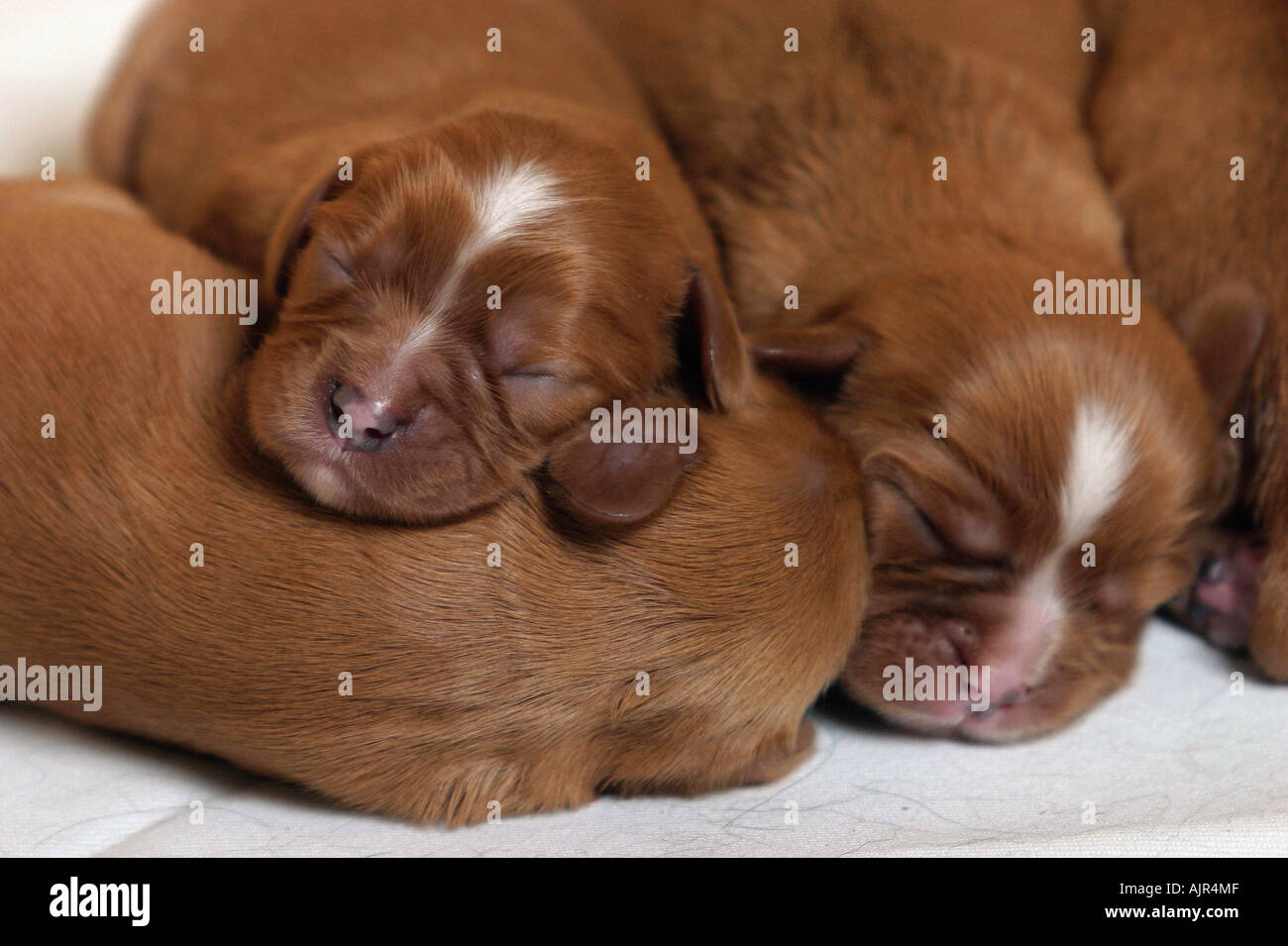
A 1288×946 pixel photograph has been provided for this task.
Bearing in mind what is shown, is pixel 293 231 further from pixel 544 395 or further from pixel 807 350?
pixel 807 350

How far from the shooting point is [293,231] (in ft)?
8.59

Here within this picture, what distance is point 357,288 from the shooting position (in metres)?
2.41

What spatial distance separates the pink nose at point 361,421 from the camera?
2.25 meters

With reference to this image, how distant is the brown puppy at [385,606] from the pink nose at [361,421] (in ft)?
0.57

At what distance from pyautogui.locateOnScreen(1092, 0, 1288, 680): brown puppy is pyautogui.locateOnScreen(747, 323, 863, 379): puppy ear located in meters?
0.90

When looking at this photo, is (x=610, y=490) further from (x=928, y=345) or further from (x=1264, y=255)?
(x=1264, y=255)

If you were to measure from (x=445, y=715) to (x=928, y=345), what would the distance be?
1.24 metres

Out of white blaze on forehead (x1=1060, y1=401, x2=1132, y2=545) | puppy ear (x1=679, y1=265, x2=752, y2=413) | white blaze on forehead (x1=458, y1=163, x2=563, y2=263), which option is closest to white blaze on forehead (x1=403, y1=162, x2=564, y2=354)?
white blaze on forehead (x1=458, y1=163, x2=563, y2=263)

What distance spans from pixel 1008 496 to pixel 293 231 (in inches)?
61.0

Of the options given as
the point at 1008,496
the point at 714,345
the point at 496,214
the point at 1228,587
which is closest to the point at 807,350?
the point at 714,345

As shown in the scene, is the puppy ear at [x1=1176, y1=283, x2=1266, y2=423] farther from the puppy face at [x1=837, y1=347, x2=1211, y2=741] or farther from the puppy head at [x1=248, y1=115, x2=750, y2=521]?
the puppy head at [x1=248, y1=115, x2=750, y2=521]

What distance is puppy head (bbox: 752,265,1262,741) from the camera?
2.57 m

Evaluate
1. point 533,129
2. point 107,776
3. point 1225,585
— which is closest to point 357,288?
point 533,129

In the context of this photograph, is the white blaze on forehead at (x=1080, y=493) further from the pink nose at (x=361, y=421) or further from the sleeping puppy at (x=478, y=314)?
the pink nose at (x=361, y=421)
